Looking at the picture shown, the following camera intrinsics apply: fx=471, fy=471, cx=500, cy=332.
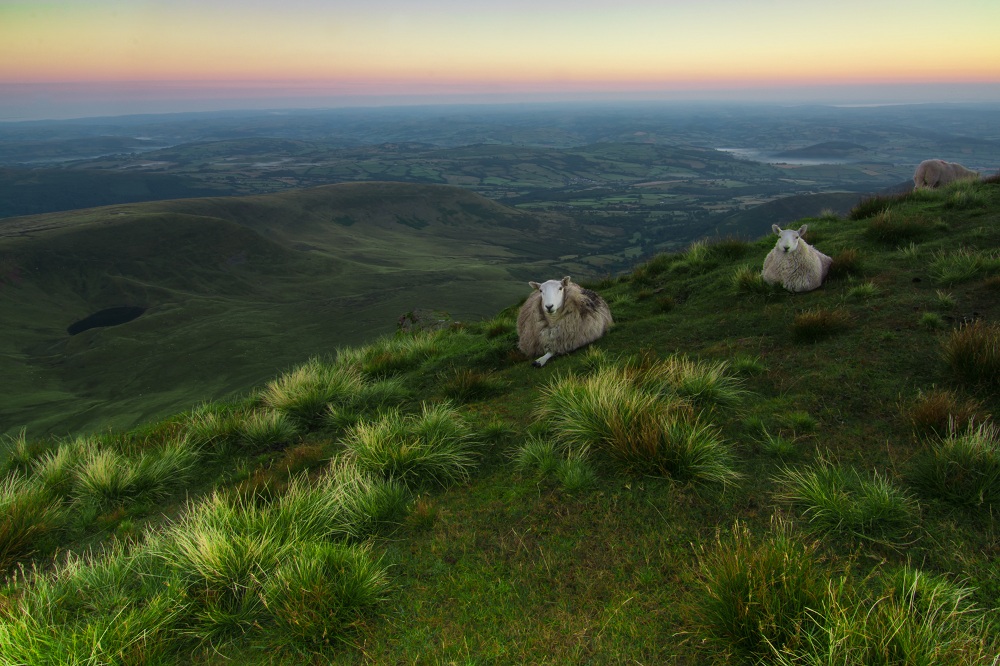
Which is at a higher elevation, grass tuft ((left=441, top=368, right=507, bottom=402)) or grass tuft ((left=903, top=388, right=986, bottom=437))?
grass tuft ((left=903, top=388, right=986, bottom=437))

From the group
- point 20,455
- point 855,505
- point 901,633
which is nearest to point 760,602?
point 901,633

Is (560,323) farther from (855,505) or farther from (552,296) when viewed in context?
(855,505)

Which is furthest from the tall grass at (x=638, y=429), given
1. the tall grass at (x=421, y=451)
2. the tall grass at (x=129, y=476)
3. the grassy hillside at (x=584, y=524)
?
the tall grass at (x=129, y=476)

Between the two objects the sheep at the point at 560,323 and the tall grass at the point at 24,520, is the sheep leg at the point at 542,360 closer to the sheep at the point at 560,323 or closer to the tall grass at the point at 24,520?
the sheep at the point at 560,323

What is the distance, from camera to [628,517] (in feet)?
15.8

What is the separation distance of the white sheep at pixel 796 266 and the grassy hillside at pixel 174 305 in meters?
62.6

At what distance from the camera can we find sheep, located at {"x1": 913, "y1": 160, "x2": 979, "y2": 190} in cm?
2011

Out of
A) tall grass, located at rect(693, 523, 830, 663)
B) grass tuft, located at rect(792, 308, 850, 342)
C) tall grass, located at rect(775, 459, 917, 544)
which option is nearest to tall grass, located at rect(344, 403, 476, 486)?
tall grass, located at rect(693, 523, 830, 663)

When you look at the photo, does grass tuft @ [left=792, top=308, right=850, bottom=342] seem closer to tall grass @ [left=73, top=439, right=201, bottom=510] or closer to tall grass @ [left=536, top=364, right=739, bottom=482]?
tall grass @ [left=536, top=364, right=739, bottom=482]

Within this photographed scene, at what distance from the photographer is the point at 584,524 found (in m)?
4.84

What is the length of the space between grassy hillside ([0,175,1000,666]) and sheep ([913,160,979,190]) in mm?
15684

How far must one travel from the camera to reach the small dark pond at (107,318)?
14112cm

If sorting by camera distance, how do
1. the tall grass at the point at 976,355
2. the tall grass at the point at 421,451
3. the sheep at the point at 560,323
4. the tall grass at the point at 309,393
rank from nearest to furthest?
the tall grass at the point at 976,355 < the tall grass at the point at 421,451 < the tall grass at the point at 309,393 < the sheep at the point at 560,323

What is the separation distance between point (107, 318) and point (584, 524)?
187 meters
